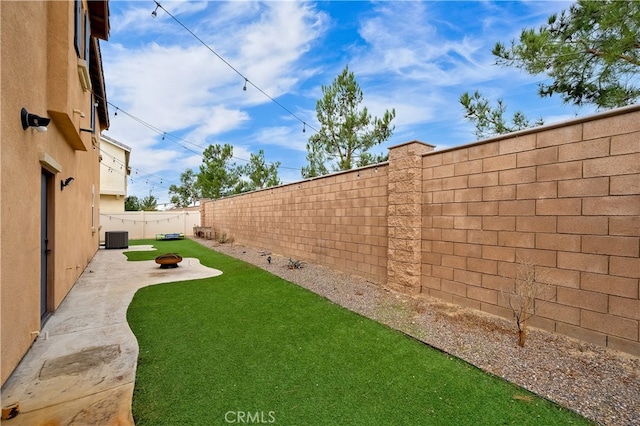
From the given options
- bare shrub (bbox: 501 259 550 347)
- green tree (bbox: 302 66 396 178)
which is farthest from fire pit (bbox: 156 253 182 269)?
green tree (bbox: 302 66 396 178)

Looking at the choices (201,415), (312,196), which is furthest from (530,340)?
(312,196)

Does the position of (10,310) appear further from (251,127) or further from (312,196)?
(251,127)

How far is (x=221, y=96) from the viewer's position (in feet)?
39.6

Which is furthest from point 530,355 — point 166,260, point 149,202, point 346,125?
point 149,202

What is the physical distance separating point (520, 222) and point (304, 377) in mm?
3573

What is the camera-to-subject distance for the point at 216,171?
82.6 feet

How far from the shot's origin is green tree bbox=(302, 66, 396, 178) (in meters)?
14.2

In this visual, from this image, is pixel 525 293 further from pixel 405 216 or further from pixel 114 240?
pixel 114 240

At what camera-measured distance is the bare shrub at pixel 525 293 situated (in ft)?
12.3

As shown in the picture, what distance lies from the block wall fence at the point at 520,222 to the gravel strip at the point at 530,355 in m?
0.30

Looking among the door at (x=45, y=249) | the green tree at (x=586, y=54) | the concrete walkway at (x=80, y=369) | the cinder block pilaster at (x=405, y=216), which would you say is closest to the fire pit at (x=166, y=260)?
the concrete walkway at (x=80, y=369)

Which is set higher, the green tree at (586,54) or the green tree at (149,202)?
the green tree at (586,54)

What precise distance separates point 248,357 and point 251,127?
20.5 meters

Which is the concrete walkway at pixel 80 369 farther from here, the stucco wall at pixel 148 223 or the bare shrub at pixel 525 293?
the stucco wall at pixel 148 223
